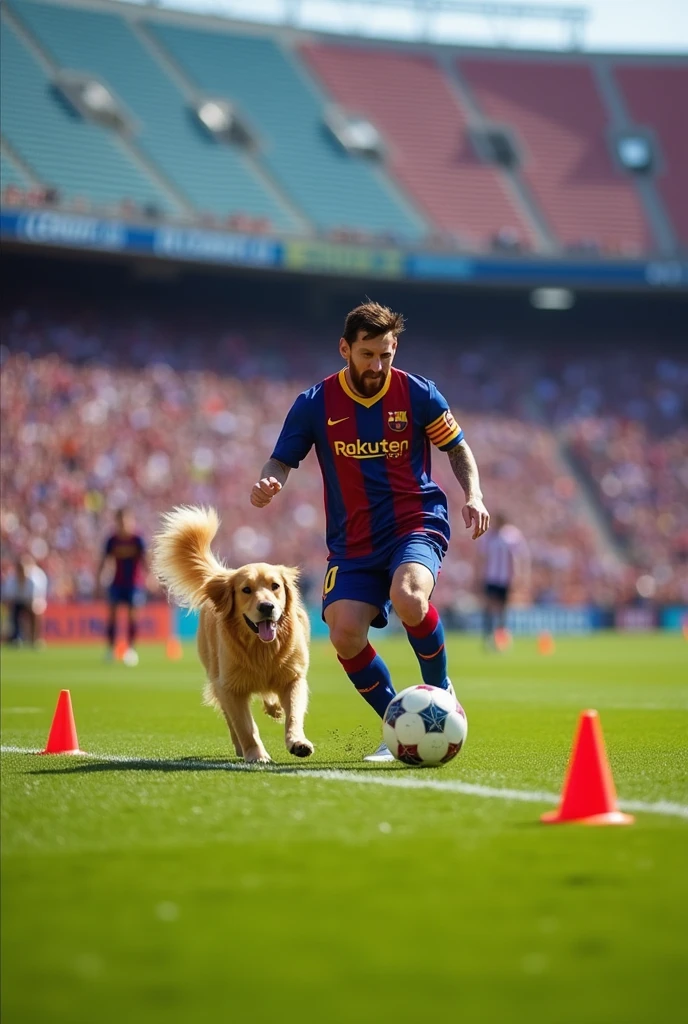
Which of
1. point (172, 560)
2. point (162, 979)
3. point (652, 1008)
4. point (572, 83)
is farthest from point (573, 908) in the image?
point (572, 83)

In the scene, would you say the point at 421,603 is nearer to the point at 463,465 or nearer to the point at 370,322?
the point at 463,465

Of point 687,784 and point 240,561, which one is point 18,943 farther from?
point 240,561

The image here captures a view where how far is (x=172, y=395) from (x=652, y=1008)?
105 feet

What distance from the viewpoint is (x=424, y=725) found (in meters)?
6.40

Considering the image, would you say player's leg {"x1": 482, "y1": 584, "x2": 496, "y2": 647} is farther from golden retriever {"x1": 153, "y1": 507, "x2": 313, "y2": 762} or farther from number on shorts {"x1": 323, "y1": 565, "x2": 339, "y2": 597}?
number on shorts {"x1": 323, "y1": 565, "x2": 339, "y2": 597}

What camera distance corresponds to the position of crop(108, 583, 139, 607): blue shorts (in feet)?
64.6

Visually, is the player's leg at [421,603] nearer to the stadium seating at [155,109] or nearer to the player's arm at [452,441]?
the player's arm at [452,441]

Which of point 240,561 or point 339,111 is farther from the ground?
point 339,111

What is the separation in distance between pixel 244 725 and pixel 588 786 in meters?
2.90

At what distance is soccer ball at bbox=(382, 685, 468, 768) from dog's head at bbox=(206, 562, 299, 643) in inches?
41.9

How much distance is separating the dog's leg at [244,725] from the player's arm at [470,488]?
1.53 metres

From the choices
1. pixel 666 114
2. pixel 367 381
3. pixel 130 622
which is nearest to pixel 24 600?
pixel 130 622

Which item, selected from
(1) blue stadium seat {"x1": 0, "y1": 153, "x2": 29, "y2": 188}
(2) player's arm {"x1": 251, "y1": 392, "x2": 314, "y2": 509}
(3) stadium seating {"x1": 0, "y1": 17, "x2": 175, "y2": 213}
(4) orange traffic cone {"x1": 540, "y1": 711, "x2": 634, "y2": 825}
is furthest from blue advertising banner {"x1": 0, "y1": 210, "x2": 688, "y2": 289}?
(4) orange traffic cone {"x1": 540, "y1": 711, "x2": 634, "y2": 825}

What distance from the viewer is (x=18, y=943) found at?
10.7ft
